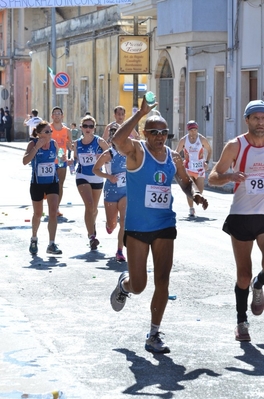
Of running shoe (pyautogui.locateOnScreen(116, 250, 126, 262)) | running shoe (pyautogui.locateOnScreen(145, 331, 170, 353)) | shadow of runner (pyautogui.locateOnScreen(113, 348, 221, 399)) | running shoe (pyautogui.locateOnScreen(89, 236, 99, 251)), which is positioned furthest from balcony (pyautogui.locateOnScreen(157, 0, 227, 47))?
shadow of runner (pyautogui.locateOnScreen(113, 348, 221, 399))

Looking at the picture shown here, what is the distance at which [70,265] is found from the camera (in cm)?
1201

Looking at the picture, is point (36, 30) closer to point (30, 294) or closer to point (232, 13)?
point (232, 13)

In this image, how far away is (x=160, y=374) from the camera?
6785 mm

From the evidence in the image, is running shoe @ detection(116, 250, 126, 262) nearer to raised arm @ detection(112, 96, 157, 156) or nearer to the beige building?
raised arm @ detection(112, 96, 157, 156)

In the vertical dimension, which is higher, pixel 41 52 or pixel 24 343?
pixel 41 52

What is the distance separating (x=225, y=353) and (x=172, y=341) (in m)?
0.56

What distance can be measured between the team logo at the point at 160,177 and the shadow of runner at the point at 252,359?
4.19 ft

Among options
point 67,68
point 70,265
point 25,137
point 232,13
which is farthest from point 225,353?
point 25,137

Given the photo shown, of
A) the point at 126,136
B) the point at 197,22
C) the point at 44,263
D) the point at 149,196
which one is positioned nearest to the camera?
Answer: the point at 126,136

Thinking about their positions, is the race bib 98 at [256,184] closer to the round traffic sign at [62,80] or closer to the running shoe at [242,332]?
the running shoe at [242,332]

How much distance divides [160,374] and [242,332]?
119 cm

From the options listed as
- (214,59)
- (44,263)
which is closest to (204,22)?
(214,59)

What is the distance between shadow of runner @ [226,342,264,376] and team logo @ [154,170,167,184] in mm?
1278

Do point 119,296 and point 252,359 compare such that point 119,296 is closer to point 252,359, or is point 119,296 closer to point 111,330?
point 111,330
